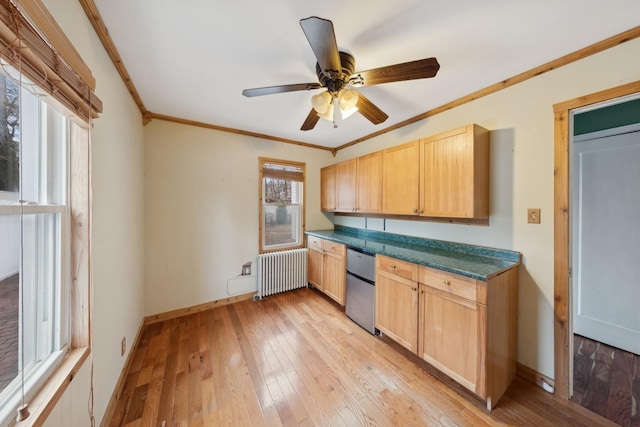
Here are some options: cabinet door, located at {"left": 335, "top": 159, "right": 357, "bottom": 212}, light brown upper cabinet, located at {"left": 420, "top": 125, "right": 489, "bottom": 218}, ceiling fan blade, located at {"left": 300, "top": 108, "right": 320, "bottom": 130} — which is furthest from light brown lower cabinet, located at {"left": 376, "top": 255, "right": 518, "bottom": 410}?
ceiling fan blade, located at {"left": 300, "top": 108, "right": 320, "bottom": 130}

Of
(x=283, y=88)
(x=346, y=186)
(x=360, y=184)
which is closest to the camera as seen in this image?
(x=283, y=88)

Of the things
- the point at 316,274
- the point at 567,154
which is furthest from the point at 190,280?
the point at 567,154

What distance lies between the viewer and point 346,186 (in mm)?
3188

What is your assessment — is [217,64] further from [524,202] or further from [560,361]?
[560,361]

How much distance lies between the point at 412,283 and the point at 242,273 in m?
2.27

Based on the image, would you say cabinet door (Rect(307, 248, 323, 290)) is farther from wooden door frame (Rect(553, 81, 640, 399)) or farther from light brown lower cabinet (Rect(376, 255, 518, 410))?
wooden door frame (Rect(553, 81, 640, 399))

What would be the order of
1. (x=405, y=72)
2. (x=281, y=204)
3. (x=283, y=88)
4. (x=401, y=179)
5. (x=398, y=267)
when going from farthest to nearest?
1. (x=281, y=204)
2. (x=401, y=179)
3. (x=398, y=267)
4. (x=283, y=88)
5. (x=405, y=72)

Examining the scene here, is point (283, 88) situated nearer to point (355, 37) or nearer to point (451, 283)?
point (355, 37)

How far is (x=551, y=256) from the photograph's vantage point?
1606mm

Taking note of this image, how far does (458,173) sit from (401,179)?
59 centimetres

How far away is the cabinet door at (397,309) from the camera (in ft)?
6.11

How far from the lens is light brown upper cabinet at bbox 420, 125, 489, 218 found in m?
1.82

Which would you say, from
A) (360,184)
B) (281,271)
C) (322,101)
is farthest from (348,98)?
(281,271)

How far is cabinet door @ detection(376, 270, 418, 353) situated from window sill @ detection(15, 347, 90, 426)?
6.83 ft
